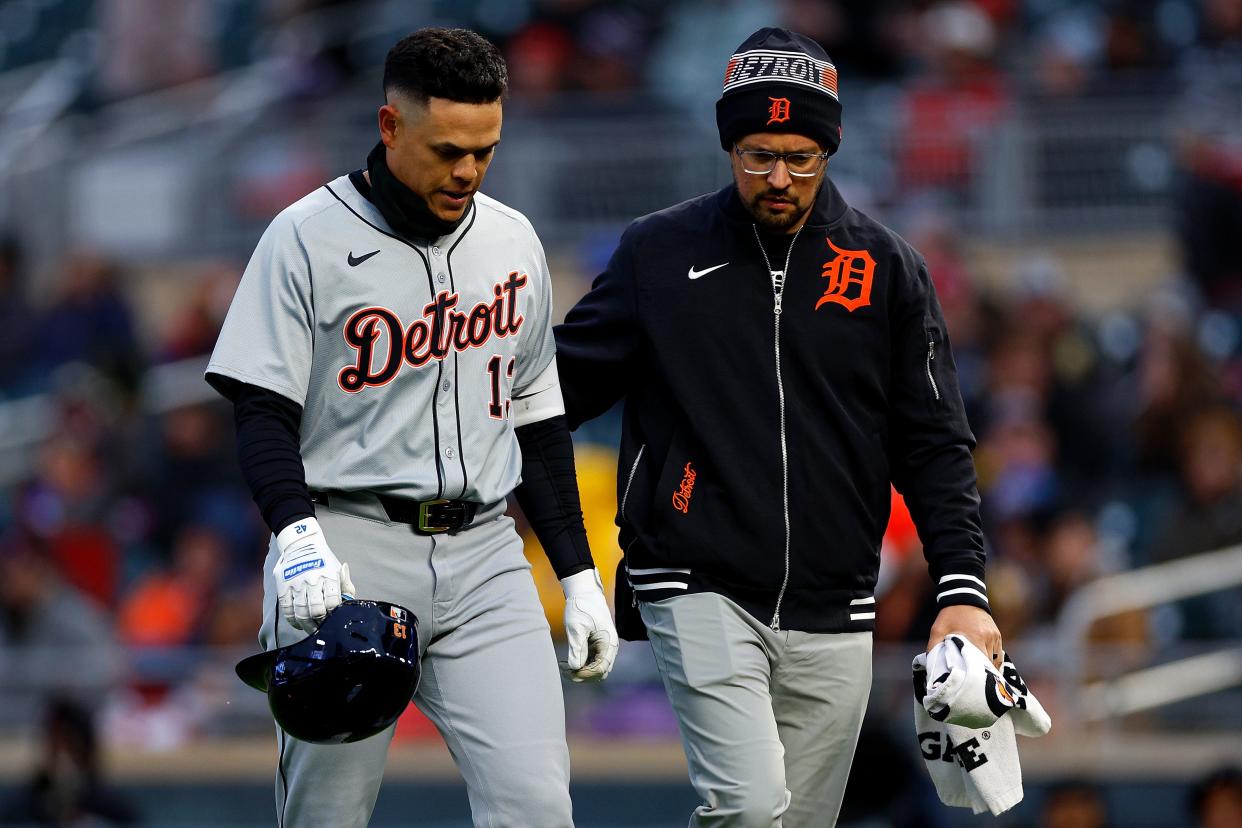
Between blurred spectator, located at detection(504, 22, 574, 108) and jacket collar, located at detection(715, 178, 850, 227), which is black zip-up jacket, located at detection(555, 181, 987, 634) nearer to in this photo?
jacket collar, located at detection(715, 178, 850, 227)

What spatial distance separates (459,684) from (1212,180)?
7.68 meters

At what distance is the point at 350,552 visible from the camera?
4551mm

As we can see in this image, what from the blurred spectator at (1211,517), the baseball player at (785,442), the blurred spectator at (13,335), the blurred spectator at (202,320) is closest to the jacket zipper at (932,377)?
the baseball player at (785,442)

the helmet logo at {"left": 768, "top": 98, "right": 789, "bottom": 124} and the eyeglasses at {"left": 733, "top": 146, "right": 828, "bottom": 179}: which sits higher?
the helmet logo at {"left": 768, "top": 98, "right": 789, "bottom": 124}

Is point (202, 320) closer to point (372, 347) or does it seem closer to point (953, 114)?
point (953, 114)

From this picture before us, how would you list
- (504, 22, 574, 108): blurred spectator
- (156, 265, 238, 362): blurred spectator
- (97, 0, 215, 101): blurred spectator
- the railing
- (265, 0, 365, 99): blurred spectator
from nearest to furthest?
the railing < (156, 265, 238, 362): blurred spectator < (504, 22, 574, 108): blurred spectator < (265, 0, 365, 99): blurred spectator < (97, 0, 215, 101): blurred spectator

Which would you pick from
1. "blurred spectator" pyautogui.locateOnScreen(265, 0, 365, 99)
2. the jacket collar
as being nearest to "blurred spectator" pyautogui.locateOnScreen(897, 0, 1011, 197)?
"blurred spectator" pyautogui.locateOnScreen(265, 0, 365, 99)

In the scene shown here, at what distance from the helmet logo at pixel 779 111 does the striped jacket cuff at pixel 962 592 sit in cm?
114

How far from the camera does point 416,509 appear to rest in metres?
4.59

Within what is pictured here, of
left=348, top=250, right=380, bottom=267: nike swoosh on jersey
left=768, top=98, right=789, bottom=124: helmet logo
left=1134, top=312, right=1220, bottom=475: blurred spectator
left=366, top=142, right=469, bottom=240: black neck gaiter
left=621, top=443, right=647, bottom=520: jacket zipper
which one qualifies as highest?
left=1134, top=312, right=1220, bottom=475: blurred spectator

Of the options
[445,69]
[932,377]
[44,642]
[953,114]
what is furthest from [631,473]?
[953,114]

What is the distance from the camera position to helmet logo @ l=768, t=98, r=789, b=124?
474 centimetres

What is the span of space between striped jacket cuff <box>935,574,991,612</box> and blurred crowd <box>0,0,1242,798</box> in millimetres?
3183

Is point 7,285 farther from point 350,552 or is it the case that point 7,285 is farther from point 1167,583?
point 350,552
